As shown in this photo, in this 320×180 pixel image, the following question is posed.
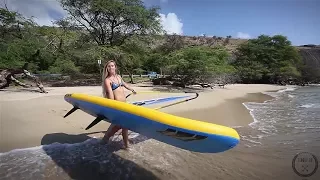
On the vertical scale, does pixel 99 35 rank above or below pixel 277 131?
above

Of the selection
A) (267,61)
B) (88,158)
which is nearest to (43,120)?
(88,158)

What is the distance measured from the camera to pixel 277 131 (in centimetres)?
661

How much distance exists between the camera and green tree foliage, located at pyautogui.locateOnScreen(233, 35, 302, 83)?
33688 millimetres

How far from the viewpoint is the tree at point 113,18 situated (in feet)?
61.1

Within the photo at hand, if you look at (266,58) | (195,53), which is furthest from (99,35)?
(266,58)

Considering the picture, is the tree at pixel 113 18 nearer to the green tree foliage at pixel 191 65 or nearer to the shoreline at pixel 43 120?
the green tree foliage at pixel 191 65

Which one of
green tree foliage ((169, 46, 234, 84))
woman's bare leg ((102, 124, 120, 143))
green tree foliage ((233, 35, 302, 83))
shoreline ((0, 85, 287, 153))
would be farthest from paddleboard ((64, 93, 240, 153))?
green tree foliage ((233, 35, 302, 83))

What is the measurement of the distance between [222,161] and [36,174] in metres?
2.85

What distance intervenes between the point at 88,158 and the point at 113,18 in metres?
16.9

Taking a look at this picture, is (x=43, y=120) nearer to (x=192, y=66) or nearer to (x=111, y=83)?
(x=111, y=83)

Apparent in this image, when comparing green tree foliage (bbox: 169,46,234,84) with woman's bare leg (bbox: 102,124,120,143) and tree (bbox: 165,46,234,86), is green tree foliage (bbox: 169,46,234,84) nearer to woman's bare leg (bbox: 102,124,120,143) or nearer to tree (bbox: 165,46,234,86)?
tree (bbox: 165,46,234,86)

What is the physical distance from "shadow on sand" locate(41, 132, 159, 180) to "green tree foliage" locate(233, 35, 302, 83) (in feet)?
98.9

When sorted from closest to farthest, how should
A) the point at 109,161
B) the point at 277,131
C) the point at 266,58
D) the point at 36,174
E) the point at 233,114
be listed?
the point at 36,174 → the point at 109,161 → the point at 277,131 → the point at 233,114 → the point at 266,58

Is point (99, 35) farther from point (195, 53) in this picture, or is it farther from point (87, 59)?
point (195, 53)
